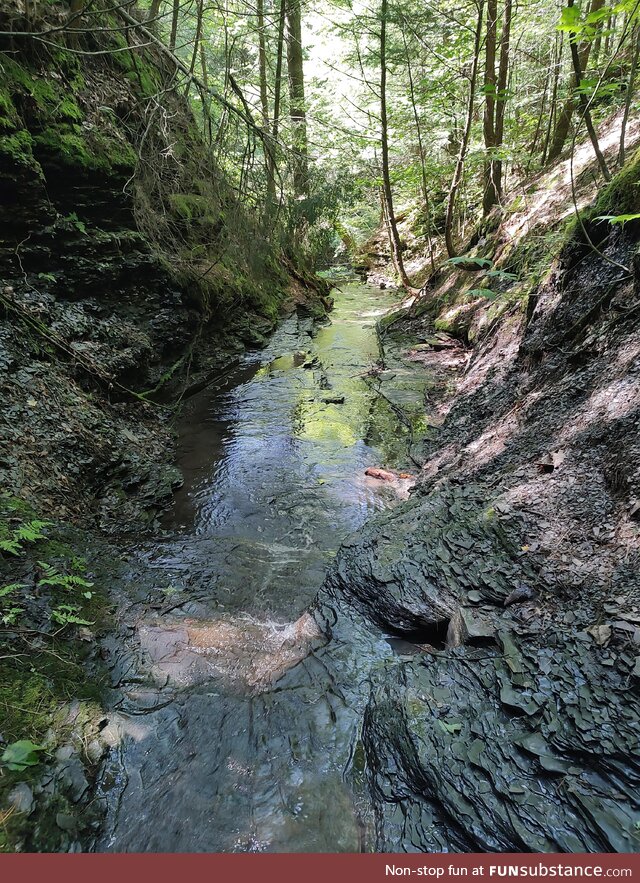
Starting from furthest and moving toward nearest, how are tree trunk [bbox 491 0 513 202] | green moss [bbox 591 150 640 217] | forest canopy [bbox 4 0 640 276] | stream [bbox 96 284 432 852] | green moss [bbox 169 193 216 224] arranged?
1. tree trunk [bbox 491 0 513 202]
2. green moss [bbox 169 193 216 224]
3. forest canopy [bbox 4 0 640 276]
4. green moss [bbox 591 150 640 217]
5. stream [bbox 96 284 432 852]

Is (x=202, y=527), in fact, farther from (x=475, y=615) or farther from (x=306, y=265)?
(x=306, y=265)

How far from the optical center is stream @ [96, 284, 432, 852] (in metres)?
2.09

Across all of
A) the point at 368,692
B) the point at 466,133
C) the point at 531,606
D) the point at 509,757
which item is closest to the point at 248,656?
the point at 368,692

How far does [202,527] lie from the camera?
199 inches

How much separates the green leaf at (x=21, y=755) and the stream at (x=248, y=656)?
371 millimetres

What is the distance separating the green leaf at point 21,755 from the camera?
6.41 feet

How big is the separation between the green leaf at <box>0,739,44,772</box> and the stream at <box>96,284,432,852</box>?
0.37 m

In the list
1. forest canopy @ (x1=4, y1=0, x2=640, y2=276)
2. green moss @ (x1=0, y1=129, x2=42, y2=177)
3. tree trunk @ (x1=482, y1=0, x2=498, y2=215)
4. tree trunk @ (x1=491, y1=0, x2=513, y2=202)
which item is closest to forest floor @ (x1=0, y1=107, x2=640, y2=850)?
green moss @ (x1=0, y1=129, x2=42, y2=177)

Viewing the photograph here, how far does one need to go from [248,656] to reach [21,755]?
1.47m

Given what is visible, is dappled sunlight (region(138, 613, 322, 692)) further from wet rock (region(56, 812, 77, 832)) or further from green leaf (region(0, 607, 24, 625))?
wet rock (region(56, 812, 77, 832))

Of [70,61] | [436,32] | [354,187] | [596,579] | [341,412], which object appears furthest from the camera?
→ [436,32]

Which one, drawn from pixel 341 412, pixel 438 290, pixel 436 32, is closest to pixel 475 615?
pixel 341 412

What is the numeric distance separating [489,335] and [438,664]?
6324 mm

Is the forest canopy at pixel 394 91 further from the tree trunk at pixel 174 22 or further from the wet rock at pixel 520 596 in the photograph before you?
the wet rock at pixel 520 596
